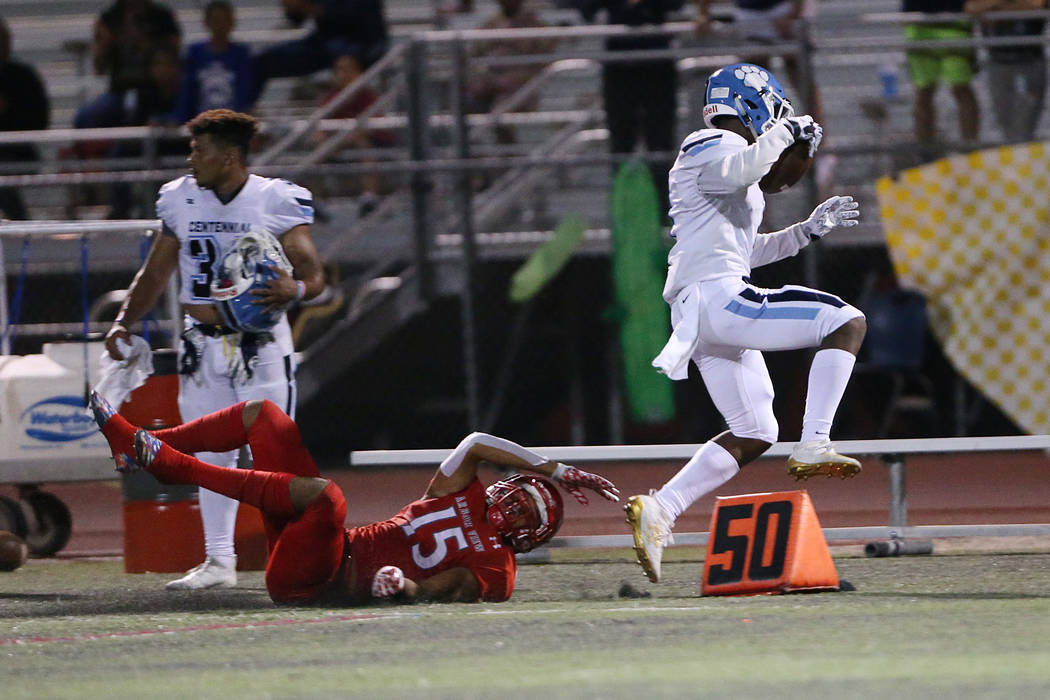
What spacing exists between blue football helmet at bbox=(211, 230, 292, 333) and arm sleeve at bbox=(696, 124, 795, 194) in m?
1.82

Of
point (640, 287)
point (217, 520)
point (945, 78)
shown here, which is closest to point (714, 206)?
point (217, 520)

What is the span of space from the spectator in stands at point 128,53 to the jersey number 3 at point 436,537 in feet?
25.8

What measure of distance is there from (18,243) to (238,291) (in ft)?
20.2

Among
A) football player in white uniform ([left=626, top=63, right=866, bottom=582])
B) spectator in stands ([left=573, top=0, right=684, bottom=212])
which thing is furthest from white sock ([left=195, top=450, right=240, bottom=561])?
spectator in stands ([left=573, top=0, right=684, bottom=212])

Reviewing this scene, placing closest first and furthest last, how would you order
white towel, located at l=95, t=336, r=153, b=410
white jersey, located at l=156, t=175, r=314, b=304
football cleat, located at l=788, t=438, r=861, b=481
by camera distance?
football cleat, located at l=788, t=438, r=861, b=481, white jersey, located at l=156, t=175, r=314, b=304, white towel, located at l=95, t=336, r=153, b=410

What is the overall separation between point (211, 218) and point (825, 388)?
8.69ft

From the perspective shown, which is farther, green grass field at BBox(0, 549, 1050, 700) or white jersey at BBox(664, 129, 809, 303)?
white jersey at BBox(664, 129, 809, 303)

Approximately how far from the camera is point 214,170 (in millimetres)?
6883

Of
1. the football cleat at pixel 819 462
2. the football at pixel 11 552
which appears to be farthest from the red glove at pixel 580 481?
the football at pixel 11 552

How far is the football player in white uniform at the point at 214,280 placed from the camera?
22.6 feet

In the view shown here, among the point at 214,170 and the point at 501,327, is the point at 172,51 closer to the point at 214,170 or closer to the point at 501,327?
the point at 501,327

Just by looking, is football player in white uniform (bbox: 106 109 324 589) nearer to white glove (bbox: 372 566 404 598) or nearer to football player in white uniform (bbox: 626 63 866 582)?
white glove (bbox: 372 566 404 598)

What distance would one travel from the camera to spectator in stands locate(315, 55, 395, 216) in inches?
469

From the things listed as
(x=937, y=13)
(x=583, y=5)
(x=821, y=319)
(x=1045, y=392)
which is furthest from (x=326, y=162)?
(x=821, y=319)
